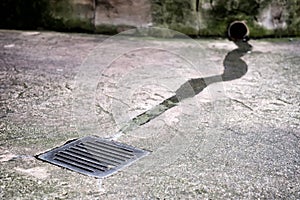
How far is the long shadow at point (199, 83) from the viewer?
2.55 meters

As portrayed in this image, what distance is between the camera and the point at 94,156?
2.10m

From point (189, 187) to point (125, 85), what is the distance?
1375mm

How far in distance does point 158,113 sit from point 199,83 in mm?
664

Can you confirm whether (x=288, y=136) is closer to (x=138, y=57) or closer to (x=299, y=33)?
(x=138, y=57)

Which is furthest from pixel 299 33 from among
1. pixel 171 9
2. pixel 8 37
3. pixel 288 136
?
pixel 8 37

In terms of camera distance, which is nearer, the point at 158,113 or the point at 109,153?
the point at 109,153

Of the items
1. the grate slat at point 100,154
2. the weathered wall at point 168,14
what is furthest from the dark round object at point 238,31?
the grate slat at point 100,154

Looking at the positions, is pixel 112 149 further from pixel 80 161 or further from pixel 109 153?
pixel 80 161

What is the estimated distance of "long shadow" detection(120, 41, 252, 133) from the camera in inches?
100

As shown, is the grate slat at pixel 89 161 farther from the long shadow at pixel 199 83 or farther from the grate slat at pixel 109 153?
the long shadow at pixel 199 83

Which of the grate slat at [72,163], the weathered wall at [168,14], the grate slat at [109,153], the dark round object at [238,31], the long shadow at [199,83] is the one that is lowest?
the grate slat at [72,163]

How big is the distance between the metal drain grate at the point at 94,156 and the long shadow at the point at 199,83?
22 cm

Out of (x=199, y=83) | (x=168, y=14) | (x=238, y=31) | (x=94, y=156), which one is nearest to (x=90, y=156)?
(x=94, y=156)

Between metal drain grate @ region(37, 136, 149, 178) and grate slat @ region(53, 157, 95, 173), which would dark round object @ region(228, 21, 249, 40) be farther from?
grate slat @ region(53, 157, 95, 173)
